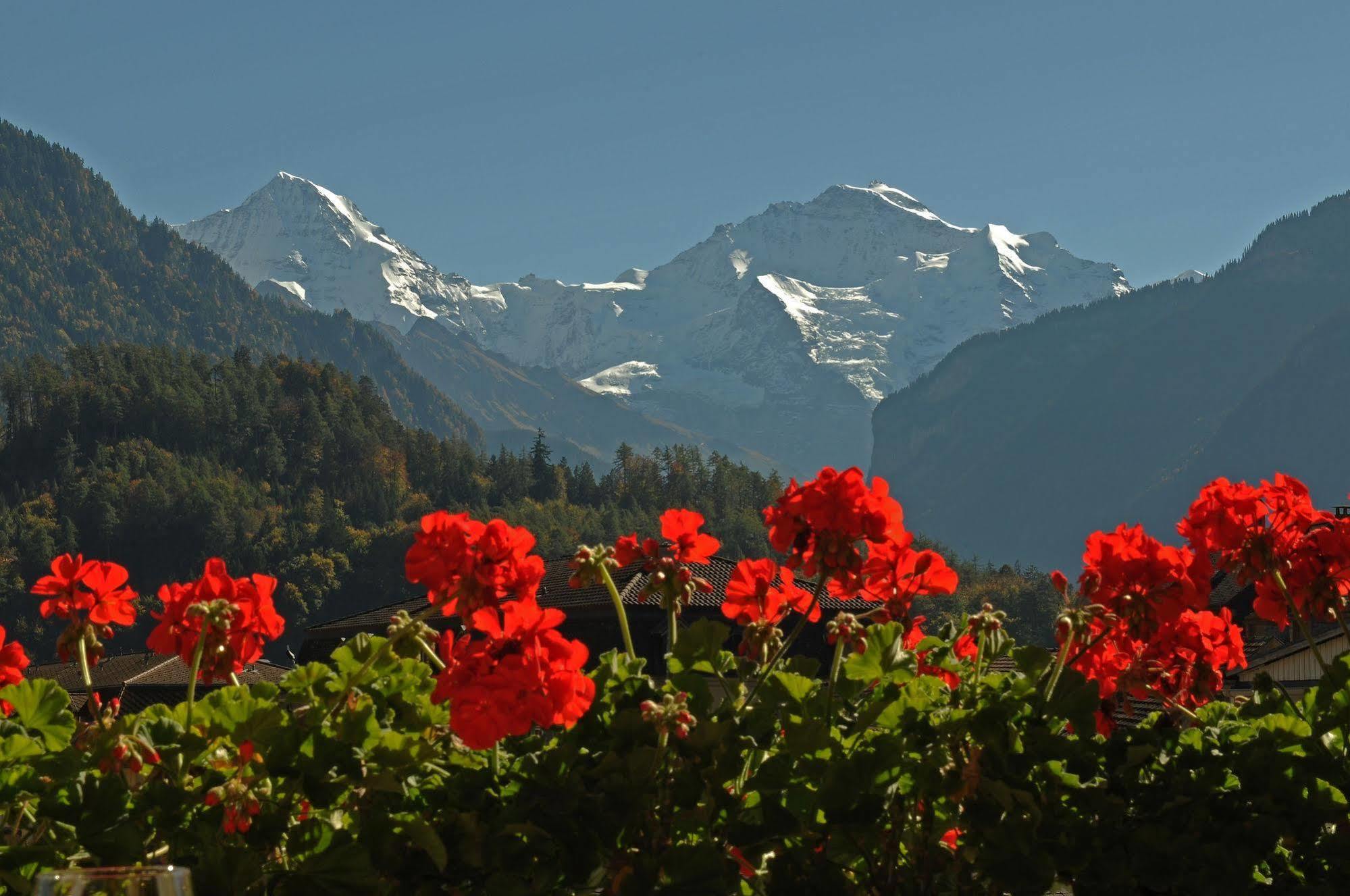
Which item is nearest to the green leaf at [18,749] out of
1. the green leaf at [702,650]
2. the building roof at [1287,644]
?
the green leaf at [702,650]

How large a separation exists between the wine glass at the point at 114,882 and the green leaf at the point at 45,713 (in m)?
1.61

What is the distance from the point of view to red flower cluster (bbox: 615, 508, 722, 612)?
10.7 ft

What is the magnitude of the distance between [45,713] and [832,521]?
172 cm

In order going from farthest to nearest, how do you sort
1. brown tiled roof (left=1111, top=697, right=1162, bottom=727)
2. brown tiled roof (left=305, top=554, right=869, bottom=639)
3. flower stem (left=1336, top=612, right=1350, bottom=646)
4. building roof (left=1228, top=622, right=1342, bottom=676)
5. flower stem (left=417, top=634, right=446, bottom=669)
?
brown tiled roof (left=305, top=554, right=869, bottom=639), building roof (left=1228, top=622, right=1342, bottom=676), brown tiled roof (left=1111, top=697, right=1162, bottom=727), flower stem (left=1336, top=612, right=1350, bottom=646), flower stem (left=417, top=634, right=446, bottom=669)

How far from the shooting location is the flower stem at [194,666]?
3.08 meters

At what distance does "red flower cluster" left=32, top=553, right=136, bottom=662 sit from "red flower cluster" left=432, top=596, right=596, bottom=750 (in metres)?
1.02

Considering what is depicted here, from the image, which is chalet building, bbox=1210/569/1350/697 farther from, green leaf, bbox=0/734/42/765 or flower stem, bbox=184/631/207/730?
green leaf, bbox=0/734/42/765

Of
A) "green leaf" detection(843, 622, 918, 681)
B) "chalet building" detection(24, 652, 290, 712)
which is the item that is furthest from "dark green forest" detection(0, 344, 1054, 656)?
"green leaf" detection(843, 622, 918, 681)

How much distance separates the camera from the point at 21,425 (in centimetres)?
14962

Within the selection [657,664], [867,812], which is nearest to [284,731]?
[867,812]

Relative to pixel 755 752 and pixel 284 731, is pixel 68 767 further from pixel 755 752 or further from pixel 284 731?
pixel 755 752

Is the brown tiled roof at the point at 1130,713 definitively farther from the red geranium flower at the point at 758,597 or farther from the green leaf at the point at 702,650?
the green leaf at the point at 702,650

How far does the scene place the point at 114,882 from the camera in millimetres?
1539

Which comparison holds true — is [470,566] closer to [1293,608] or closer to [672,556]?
[672,556]
